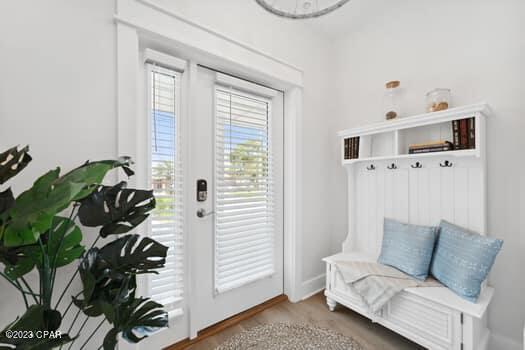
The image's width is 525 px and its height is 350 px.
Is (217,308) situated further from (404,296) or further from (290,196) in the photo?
(404,296)

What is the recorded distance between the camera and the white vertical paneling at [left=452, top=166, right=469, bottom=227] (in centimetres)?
166

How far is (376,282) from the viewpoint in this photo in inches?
65.5

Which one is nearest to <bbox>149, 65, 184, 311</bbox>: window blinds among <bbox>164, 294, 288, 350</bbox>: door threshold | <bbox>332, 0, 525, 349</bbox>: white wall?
<bbox>164, 294, 288, 350</bbox>: door threshold

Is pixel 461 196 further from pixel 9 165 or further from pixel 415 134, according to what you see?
pixel 9 165

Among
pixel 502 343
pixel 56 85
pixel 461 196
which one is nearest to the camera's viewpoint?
pixel 56 85

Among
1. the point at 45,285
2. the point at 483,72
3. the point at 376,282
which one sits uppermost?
the point at 483,72

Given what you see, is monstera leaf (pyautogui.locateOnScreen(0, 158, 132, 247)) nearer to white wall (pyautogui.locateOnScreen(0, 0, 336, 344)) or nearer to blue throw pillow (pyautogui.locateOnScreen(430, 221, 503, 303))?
white wall (pyautogui.locateOnScreen(0, 0, 336, 344))

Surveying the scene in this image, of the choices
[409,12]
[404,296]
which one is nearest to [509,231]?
[404,296]

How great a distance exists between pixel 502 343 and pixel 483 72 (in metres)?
1.86

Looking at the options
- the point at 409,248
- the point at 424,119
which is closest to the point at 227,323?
the point at 409,248

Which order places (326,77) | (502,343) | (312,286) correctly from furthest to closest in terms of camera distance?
(326,77), (312,286), (502,343)

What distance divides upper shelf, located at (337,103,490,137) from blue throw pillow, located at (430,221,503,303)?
749 mm

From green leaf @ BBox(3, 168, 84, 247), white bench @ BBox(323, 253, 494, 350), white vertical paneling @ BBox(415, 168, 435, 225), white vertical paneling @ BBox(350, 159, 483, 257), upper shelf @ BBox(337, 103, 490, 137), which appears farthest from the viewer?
white vertical paneling @ BBox(415, 168, 435, 225)

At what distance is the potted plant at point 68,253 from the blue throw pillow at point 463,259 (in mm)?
1697
